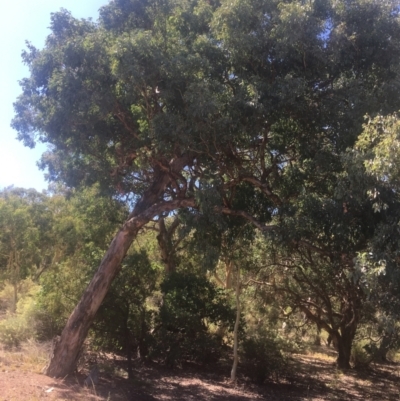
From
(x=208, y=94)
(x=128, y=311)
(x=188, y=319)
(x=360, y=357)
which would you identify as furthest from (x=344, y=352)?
(x=208, y=94)

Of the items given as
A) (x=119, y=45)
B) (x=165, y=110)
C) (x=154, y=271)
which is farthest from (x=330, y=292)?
(x=119, y=45)

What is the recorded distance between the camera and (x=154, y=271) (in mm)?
14125

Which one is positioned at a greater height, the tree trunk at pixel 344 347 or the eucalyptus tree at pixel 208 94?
the eucalyptus tree at pixel 208 94

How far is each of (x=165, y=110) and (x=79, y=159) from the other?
10.3 ft

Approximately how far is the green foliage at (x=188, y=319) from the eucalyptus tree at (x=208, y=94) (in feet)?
12.1

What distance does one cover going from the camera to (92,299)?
10.7 metres

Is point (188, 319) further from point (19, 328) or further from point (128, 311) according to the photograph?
point (19, 328)

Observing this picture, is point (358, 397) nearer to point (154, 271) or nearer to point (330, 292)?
point (330, 292)

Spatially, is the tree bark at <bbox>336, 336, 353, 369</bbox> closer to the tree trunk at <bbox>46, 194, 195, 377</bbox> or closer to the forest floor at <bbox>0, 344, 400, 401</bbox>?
the forest floor at <bbox>0, 344, 400, 401</bbox>

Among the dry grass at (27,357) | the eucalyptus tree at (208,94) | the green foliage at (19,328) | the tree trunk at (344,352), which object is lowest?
the dry grass at (27,357)

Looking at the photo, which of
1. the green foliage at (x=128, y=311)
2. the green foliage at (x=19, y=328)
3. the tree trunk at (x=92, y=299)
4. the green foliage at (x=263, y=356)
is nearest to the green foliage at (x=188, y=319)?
the green foliage at (x=128, y=311)

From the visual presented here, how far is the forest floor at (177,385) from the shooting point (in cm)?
899

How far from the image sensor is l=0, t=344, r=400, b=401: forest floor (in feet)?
29.5

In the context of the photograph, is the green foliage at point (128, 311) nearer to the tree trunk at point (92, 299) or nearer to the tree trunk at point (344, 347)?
the tree trunk at point (92, 299)
